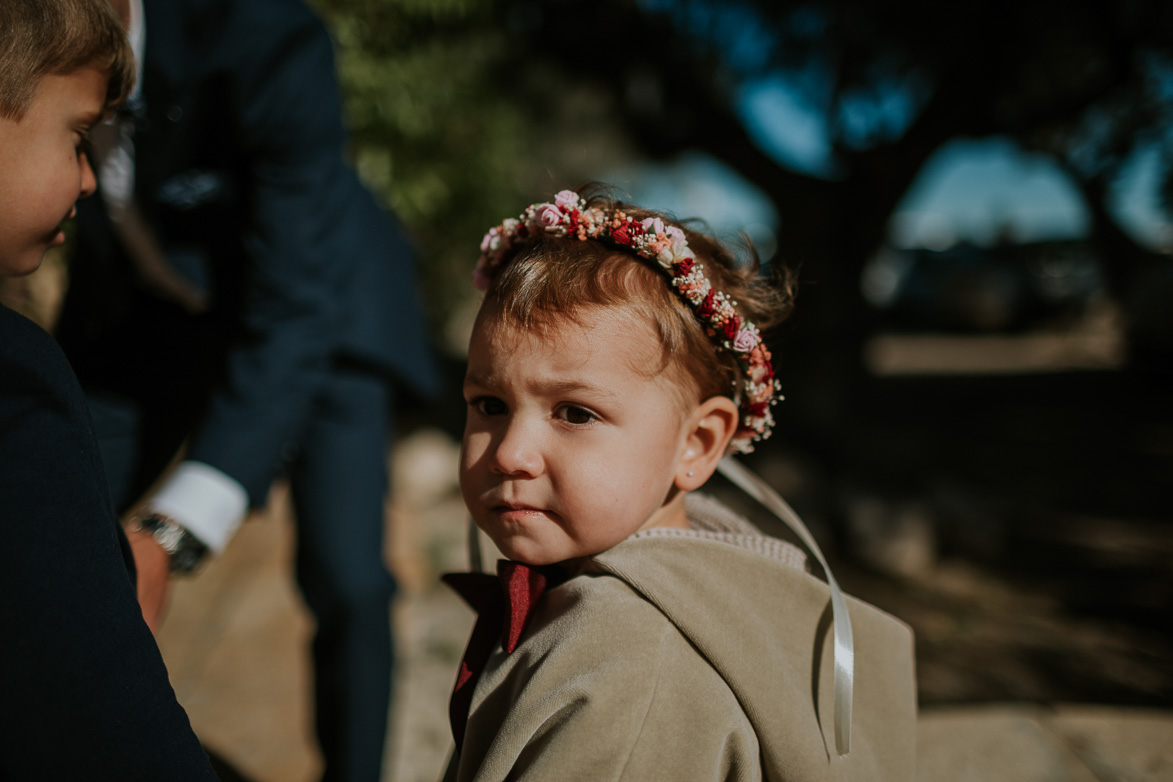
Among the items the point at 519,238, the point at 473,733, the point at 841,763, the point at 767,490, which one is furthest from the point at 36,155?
the point at 841,763

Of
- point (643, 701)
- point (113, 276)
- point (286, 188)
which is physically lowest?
point (643, 701)

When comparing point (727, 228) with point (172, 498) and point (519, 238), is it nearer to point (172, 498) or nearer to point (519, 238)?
point (519, 238)

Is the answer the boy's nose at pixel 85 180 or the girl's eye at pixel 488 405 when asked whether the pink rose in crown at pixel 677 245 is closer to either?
the girl's eye at pixel 488 405

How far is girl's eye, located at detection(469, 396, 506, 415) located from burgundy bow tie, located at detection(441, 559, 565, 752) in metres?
0.22

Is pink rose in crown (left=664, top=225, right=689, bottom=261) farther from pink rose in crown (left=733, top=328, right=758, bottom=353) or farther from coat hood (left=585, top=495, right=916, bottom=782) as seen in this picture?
coat hood (left=585, top=495, right=916, bottom=782)

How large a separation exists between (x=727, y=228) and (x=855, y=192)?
15.4 ft

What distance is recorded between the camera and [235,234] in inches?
76.9

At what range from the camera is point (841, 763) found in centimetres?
112

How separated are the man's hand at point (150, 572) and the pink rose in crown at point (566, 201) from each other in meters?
0.90

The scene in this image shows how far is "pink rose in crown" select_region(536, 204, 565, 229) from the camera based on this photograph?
3.89 feet

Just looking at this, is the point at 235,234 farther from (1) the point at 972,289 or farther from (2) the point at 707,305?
(1) the point at 972,289

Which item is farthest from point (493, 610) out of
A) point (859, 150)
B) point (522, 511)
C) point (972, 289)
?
point (972, 289)

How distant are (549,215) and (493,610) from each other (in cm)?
61

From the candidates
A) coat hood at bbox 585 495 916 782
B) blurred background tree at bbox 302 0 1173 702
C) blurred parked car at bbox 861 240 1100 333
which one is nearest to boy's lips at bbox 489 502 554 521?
coat hood at bbox 585 495 916 782
